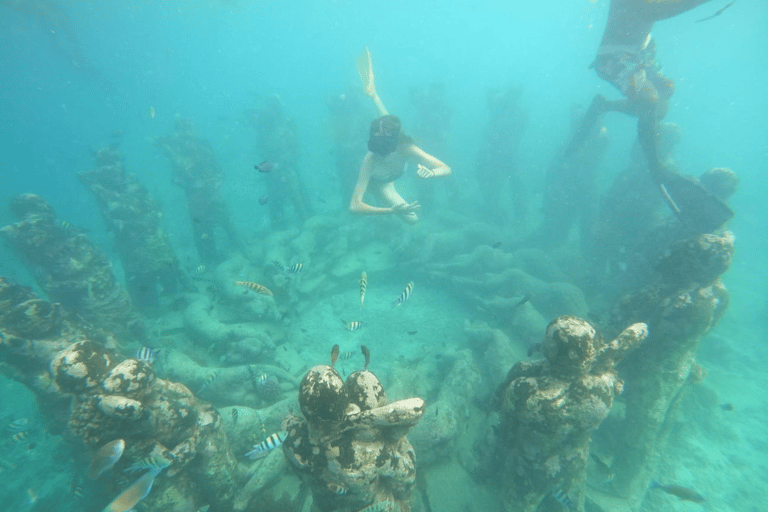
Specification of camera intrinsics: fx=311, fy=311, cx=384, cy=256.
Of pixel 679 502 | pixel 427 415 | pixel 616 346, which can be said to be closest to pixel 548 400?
pixel 616 346

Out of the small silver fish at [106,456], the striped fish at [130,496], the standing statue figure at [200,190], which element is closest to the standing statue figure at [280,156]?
the standing statue figure at [200,190]

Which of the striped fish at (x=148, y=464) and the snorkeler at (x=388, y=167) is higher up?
the snorkeler at (x=388, y=167)

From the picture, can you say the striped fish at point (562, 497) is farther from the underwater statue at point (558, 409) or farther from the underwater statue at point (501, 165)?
the underwater statue at point (501, 165)

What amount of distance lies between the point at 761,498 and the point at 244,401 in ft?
36.0

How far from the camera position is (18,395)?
11070mm

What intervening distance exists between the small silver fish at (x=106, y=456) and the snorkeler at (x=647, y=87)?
10.8 metres

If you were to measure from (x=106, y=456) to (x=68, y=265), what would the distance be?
22.6 ft

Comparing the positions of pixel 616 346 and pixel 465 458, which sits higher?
pixel 616 346

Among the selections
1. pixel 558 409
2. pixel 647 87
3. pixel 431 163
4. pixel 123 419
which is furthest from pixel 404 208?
pixel 647 87

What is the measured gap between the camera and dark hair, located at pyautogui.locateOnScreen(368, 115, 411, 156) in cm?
637

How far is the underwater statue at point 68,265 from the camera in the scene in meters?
7.64

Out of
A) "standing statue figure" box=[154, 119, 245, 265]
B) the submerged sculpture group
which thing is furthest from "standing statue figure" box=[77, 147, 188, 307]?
the submerged sculpture group

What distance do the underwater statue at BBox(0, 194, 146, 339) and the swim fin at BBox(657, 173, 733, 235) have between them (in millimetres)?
14175

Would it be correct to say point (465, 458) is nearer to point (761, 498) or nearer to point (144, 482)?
point (144, 482)
